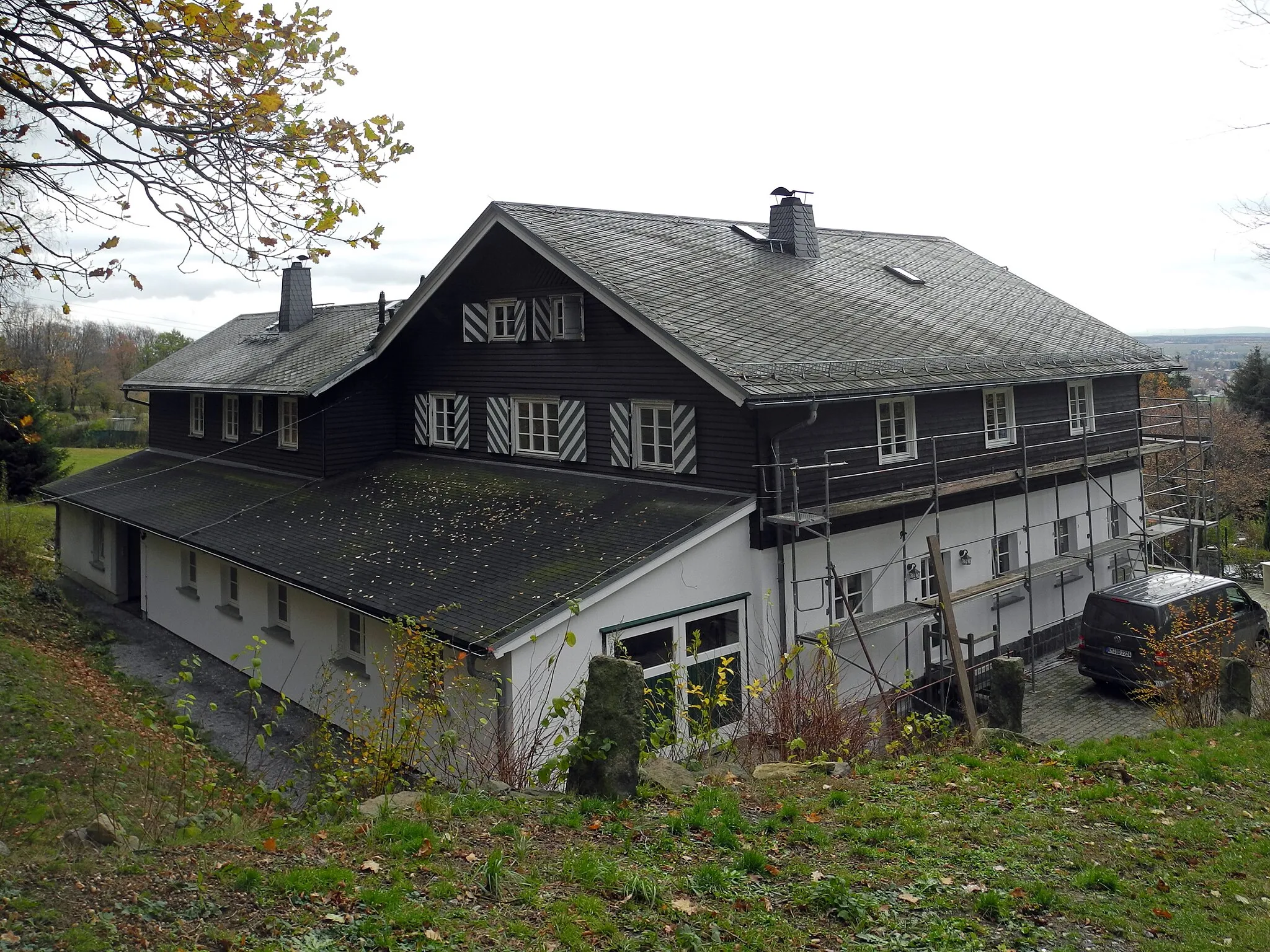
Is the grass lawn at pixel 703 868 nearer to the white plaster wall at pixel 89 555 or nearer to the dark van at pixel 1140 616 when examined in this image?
the dark van at pixel 1140 616

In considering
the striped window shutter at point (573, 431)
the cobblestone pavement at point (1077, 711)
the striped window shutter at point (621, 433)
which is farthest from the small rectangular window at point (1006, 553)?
the striped window shutter at point (573, 431)

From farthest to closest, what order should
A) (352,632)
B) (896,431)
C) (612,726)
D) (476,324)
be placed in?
(476,324) → (896,431) → (352,632) → (612,726)

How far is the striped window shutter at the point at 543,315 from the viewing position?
17688 millimetres

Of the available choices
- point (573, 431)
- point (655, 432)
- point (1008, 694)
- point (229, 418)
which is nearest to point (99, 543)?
point (229, 418)

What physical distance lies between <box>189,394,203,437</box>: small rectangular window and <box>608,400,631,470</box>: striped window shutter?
1601cm

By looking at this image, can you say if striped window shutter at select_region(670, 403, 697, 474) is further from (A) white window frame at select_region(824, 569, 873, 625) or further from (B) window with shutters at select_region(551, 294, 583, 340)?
(A) white window frame at select_region(824, 569, 873, 625)

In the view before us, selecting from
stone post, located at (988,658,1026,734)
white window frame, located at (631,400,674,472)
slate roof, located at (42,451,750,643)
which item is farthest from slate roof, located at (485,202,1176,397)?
stone post, located at (988,658,1026,734)

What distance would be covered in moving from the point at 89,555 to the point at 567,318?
17.7 metres

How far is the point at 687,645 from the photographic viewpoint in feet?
44.4

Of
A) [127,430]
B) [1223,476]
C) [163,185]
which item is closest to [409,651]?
[163,185]

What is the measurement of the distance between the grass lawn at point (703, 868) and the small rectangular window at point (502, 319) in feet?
36.1

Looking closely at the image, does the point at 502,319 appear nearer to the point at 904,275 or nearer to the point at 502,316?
the point at 502,316

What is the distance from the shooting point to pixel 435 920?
18.4ft

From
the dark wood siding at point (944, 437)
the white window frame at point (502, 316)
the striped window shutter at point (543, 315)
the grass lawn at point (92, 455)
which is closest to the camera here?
the dark wood siding at point (944, 437)
